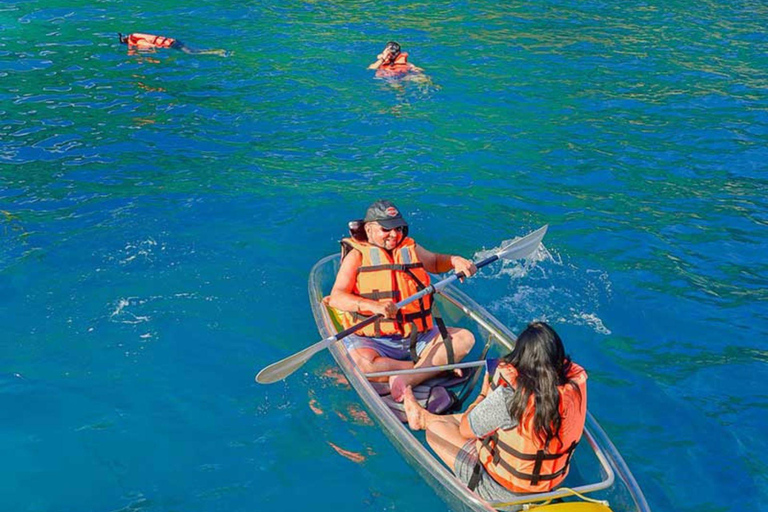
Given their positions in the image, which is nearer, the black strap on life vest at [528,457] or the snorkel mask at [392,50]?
the black strap on life vest at [528,457]

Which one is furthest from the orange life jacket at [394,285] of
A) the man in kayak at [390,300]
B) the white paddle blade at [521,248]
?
the white paddle blade at [521,248]

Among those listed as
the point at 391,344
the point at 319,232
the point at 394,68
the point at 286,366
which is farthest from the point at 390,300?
the point at 394,68

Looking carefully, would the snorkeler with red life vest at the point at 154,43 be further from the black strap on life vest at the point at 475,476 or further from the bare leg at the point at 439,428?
the black strap on life vest at the point at 475,476

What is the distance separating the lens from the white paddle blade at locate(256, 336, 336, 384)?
5.56 meters

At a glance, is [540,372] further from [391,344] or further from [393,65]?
[393,65]

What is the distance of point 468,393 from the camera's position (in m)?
5.83

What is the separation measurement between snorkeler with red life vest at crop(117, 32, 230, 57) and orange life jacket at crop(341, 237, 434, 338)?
8.65m

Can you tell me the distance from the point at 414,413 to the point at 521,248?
7.35 ft

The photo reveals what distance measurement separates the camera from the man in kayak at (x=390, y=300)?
5.95 metres

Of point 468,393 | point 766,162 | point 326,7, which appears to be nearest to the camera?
point 468,393

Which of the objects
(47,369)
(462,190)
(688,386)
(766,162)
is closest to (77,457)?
(47,369)

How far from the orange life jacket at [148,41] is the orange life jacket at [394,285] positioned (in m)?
8.87

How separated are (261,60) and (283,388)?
8.62 m

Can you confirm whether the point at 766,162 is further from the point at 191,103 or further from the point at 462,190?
the point at 191,103
